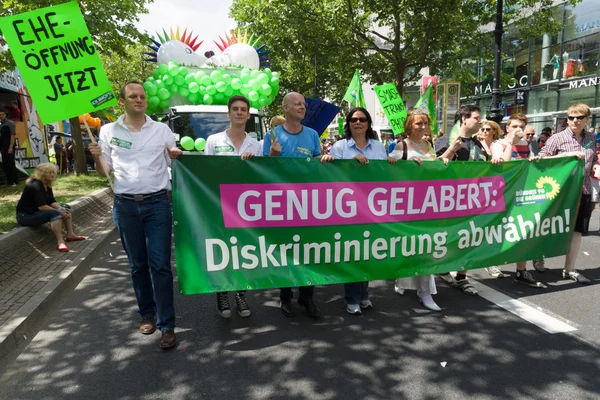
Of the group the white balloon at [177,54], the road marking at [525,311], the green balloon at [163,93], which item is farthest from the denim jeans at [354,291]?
the white balloon at [177,54]

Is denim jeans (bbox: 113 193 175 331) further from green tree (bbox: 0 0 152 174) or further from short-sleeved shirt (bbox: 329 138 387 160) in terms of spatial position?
green tree (bbox: 0 0 152 174)

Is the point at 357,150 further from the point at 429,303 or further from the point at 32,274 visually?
the point at 32,274

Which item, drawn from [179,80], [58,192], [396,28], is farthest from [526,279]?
[396,28]

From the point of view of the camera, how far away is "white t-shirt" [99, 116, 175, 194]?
3.42m

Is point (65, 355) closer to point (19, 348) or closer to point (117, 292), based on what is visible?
point (19, 348)

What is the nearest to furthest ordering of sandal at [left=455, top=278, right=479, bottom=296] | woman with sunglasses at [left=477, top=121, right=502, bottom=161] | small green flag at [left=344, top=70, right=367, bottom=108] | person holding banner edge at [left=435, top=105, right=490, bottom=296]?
person holding banner edge at [left=435, top=105, right=490, bottom=296] → sandal at [left=455, top=278, right=479, bottom=296] → woman with sunglasses at [left=477, top=121, right=502, bottom=161] → small green flag at [left=344, top=70, right=367, bottom=108]

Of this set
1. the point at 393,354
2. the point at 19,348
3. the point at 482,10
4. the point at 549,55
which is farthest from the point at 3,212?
the point at 549,55

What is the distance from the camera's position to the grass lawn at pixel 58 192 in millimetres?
6770

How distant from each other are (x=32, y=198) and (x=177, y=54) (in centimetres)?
527

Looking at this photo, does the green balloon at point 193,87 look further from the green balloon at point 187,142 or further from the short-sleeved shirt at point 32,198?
the short-sleeved shirt at point 32,198

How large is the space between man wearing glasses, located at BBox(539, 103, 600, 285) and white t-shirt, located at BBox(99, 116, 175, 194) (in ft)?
13.7

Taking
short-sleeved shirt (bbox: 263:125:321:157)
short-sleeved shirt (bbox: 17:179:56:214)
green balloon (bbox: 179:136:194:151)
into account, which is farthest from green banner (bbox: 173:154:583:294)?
green balloon (bbox: 179:136:194:151)

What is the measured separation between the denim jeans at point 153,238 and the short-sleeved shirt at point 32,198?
11.8 ft

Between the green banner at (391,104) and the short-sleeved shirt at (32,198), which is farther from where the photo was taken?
the green banner at (391,104)
